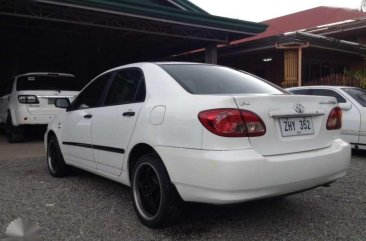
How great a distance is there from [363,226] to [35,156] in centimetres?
Answer: 622

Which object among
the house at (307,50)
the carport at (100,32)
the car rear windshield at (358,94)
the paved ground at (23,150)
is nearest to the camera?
the car rear windshield at (358,94)

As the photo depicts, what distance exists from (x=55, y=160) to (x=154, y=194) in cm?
277

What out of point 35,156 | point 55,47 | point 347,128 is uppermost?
point 55,47

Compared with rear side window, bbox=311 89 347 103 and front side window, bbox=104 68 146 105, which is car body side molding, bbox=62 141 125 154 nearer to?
front side window, bbox=104 68 146 105

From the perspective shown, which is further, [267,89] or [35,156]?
[35,156]

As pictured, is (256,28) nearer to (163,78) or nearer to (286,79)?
(286,79)

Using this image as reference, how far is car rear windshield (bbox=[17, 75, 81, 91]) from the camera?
9.62 metres

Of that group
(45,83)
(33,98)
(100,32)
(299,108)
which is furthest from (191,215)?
(100,32)

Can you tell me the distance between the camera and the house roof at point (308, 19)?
1978 centimetres

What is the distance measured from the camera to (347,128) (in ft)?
24.2

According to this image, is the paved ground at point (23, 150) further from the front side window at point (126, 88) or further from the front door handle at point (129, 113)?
the front door handle at point (129, 113)

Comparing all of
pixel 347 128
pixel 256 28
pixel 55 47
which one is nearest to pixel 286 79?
pixel 256 28

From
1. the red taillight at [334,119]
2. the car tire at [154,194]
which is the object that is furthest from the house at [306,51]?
the car tire at [154,194]

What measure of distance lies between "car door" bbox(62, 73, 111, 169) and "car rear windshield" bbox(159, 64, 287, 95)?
1.14 metres
